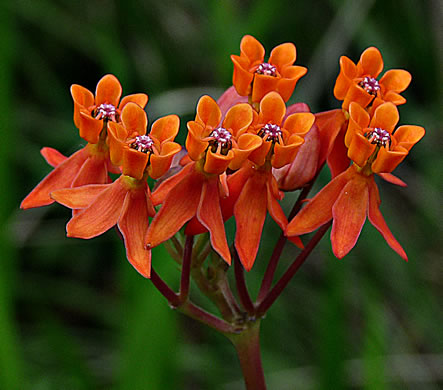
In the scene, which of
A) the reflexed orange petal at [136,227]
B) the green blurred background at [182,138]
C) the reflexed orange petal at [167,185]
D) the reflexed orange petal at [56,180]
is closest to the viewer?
the reflexed orange petal at [136,227]

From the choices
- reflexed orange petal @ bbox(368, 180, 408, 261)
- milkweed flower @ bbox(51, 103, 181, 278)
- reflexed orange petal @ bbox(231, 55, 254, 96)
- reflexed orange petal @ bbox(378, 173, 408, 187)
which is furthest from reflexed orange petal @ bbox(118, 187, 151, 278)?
reflexed orange petal @ bbox(378, 173, 408, 187)

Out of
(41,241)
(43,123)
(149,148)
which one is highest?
(149,148)

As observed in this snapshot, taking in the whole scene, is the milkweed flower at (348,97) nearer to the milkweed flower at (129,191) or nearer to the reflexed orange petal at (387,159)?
the reflexed orange petal at (387,159)

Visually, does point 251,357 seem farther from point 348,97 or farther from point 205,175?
point 348,97

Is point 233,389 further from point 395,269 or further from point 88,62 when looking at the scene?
point 88,62

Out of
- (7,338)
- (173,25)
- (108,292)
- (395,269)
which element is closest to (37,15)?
(173,25)

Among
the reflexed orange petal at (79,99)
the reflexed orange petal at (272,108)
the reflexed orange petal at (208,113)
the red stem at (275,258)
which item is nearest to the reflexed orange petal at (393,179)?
the red stem at (275,258)
